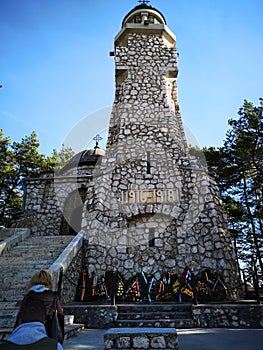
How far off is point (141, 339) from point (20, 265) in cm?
452

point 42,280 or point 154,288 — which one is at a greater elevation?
point 42,280

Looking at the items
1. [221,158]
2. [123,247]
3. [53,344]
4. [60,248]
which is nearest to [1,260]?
[60,248]

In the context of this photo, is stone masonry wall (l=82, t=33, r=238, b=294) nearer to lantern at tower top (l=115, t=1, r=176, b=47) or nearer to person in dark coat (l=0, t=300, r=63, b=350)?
lantern at tower top (l=115, t=1, r=176, b=47)

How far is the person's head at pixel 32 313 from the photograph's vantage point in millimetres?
1926

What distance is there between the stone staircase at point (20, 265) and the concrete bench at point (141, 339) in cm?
178

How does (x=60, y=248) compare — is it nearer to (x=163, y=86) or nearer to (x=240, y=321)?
(x=240, y=321)

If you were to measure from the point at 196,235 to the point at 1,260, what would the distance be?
609 centimetres

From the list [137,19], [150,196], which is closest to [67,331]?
[150,196]

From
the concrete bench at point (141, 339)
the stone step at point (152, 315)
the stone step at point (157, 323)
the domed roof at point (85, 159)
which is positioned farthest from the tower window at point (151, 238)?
the domed roof at point (85, 159)

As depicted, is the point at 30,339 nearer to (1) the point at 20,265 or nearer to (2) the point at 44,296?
(2) the point at 44,296

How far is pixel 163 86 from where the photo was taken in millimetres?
11711

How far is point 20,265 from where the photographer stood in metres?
6.78

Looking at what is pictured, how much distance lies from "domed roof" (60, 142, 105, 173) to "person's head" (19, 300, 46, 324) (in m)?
13.0

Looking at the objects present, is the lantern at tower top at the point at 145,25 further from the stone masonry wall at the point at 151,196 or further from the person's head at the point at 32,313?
the person's head at the point at 32,313
